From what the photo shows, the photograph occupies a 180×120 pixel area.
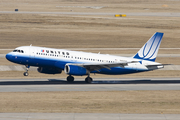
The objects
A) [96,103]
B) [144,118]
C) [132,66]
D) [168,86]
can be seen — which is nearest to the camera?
[144,118]

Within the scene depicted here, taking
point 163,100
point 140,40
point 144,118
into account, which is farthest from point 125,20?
point 144,118

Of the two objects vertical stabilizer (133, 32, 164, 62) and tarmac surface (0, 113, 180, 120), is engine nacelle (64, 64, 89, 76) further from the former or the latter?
tarmac surface (0, 113, 180, 120)

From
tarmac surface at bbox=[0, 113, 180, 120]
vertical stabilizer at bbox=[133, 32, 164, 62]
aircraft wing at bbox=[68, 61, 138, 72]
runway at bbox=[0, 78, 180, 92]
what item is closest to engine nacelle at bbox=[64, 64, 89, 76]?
aircraft wing at bbox=[68, 61, 138, 72]

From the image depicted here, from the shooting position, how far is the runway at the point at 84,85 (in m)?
44.0

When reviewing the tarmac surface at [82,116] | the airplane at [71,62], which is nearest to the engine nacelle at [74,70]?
the airplane at [71,62]

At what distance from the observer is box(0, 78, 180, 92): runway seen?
144 feet

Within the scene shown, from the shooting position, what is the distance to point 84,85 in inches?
1875

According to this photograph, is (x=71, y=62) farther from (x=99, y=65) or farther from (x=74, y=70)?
(x=99, y=65)

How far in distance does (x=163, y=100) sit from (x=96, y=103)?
763 centimetres

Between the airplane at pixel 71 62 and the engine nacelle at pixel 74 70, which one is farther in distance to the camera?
the airplane at pixel 71 62

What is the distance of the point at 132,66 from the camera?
52375mm

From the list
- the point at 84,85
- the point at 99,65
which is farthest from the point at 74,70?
the point at 99,65

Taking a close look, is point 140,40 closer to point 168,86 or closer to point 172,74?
point 172,74

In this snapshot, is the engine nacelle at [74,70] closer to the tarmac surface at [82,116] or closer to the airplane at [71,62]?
the airplane at [71,62]
